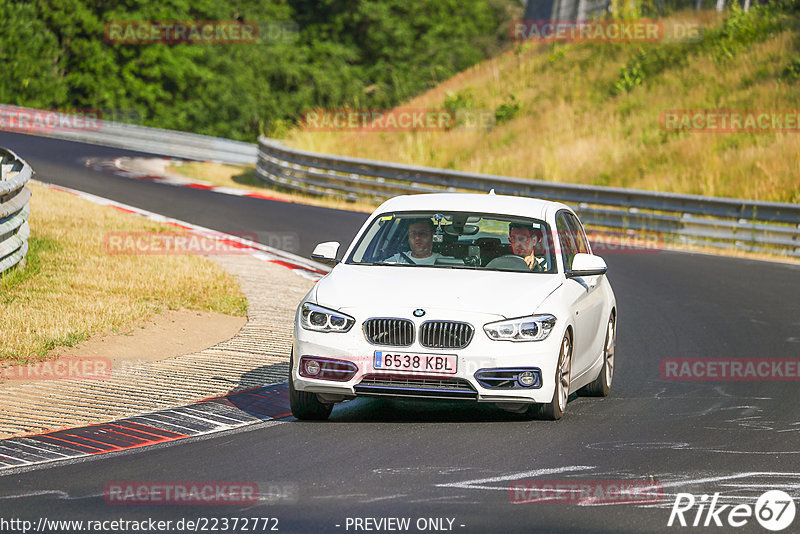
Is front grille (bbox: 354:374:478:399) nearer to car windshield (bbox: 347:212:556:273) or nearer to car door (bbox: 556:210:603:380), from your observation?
car door (bbox: 556:210:603:380)

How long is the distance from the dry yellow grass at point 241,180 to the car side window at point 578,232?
57.3ft

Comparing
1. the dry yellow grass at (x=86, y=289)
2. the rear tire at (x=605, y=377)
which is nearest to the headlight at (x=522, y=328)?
the rear tire at (x=605, y=377)

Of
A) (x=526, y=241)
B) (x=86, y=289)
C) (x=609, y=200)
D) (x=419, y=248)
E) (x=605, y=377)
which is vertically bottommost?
(x=86, y=289)

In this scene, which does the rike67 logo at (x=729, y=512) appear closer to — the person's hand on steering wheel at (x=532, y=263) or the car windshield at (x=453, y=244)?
the person's hand on steering wheel at (x=532, y=263)

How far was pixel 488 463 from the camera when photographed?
764 cm

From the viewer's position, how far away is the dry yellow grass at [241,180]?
2959cm

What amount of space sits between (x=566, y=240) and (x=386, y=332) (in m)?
2.28

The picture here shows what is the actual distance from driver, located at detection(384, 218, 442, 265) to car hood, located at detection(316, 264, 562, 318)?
30 centimetres

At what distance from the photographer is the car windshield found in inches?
379

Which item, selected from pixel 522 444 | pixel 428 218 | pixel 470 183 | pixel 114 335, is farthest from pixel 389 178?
A: pixel 522 444

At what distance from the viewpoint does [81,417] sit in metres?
9.09

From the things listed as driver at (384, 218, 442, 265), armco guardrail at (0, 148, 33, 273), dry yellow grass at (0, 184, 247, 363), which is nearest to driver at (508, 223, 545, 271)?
driver at (384, 218, 442, 265)

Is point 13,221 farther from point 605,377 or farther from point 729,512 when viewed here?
point 729,512

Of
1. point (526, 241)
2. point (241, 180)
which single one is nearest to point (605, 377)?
point (526, 241)
